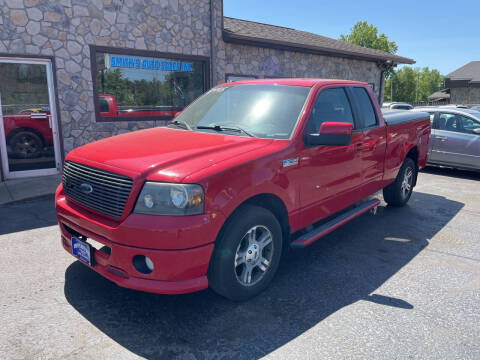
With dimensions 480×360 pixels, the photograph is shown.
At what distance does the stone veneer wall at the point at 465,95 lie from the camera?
39594 millimetres

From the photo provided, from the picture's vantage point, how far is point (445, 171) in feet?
33.3

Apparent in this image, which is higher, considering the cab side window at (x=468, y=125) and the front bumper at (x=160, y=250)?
the cab side window at (x=468, y=125)

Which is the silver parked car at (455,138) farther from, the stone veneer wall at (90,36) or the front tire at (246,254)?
the front tire at (246,254)

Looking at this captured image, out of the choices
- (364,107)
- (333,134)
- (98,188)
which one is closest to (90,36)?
(364,107)

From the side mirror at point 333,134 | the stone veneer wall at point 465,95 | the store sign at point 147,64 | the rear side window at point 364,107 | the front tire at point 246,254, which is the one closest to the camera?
the front tire at point 246,254

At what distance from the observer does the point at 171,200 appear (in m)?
2.77

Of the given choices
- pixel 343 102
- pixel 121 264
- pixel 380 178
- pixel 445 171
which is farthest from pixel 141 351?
pixel 445 171

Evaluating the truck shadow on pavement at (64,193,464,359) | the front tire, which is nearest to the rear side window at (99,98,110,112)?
the truck shadow on pavement at (64,193,464,359)

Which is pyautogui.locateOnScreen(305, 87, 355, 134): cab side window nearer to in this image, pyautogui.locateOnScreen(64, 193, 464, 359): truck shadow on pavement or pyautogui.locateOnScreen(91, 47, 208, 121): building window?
pyautogui.locateOnScreen(64, 193, 464, 359): truck shadow on pavement

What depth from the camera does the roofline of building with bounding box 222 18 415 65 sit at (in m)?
11.3

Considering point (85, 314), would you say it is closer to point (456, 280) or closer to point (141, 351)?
point (141, 351)

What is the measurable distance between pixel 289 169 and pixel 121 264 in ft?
5.55

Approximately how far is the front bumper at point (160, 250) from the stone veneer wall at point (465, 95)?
44.6m

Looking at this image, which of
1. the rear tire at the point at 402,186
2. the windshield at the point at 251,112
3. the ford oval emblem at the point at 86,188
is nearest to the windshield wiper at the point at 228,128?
the windshield at the point at 251,112
